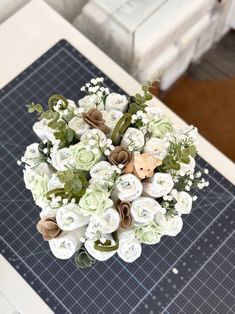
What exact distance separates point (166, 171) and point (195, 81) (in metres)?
1.42

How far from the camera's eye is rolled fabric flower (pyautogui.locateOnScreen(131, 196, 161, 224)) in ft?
3.57

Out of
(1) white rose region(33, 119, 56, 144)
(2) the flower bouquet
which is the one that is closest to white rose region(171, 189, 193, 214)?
(2) the flower bouquet

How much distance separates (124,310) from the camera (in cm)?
135

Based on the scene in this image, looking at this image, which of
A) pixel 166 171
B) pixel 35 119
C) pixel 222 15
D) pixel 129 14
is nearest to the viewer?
pixel 166 171

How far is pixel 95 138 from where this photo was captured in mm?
1113

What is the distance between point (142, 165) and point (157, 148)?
77 mm

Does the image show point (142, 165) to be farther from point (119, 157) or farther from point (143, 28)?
point (143, 28)

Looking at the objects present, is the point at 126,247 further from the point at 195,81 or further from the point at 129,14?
the point at 195,81

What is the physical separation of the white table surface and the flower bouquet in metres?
0.44

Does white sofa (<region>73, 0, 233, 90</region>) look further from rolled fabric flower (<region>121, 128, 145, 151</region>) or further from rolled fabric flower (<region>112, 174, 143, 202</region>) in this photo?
rolled fabric flower (<region>112, 174, 143, 202</region>)

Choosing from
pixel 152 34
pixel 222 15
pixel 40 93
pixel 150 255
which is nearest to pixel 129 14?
pixel 152 34

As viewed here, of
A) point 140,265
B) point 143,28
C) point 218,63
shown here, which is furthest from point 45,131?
point 218,63

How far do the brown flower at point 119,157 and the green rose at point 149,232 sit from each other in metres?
0.18

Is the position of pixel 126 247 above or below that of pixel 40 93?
below
